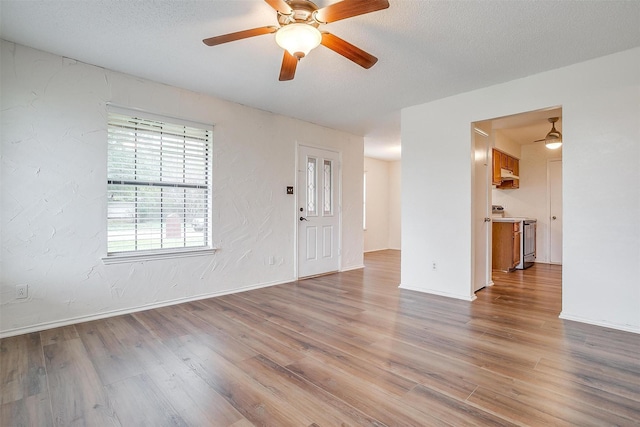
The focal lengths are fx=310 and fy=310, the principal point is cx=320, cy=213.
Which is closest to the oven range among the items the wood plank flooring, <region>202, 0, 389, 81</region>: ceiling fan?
the wood plank flooring

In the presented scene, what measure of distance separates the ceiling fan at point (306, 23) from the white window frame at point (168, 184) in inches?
65.4

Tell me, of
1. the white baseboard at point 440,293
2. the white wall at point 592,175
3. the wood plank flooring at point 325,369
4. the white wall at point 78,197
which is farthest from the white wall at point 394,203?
the white wall at point 78,197

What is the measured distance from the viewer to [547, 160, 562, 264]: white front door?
6.23 meters

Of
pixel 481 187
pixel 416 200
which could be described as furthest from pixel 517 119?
pixel 416 200

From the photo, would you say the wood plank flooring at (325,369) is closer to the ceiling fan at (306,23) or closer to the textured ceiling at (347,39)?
the ceiling fan at (306,23)

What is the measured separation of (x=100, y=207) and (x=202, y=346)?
1.82 m

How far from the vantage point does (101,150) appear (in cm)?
313

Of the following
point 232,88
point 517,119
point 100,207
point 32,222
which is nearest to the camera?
point 32,222

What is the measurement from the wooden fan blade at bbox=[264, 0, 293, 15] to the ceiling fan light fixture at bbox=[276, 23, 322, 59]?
3.1 inches

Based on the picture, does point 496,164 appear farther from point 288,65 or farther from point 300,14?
point 300,14

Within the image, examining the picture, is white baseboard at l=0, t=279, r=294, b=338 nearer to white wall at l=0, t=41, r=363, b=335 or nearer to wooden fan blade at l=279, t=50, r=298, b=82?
white wall at l=0, t=41, r=363, b=335

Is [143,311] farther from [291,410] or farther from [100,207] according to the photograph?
[291,410]

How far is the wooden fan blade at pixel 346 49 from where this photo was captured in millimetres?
2209

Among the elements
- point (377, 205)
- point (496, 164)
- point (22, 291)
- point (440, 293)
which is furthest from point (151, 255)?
point (377, 205)
